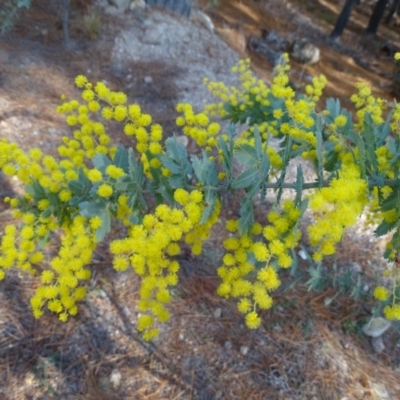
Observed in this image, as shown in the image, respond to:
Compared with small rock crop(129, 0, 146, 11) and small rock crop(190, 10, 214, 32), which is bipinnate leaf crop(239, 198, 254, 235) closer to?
small rock crop(129, 0, 146, 11)

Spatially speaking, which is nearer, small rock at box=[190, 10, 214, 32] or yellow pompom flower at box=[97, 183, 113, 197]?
yellow pompom flower at box=[97, 183, 113, 197]

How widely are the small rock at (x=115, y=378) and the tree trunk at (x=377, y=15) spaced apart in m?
10.9

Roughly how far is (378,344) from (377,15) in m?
10.1

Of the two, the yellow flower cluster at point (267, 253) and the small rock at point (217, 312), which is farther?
the small rock at point (217, 312)

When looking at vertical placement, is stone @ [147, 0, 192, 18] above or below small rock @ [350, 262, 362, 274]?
above

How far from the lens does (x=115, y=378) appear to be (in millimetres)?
1907

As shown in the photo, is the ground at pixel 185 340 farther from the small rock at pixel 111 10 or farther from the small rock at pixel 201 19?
the small rock at pixel 201 19

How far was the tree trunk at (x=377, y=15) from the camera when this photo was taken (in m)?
9.73

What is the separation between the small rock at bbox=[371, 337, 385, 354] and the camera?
2.25 m

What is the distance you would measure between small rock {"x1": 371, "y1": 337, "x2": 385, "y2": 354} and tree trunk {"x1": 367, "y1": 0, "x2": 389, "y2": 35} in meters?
10.0

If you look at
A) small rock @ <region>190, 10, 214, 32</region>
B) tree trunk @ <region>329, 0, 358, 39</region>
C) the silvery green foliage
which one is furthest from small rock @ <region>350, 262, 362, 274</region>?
tree trunk @ <region>329, 0, 358, 39</region>

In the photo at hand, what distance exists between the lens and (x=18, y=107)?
3.21 meters

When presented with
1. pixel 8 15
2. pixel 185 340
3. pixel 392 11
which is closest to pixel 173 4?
pixel 8 15

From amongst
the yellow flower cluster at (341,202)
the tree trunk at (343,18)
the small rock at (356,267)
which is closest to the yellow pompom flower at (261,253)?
the yellow flower cluster at (341,202)
